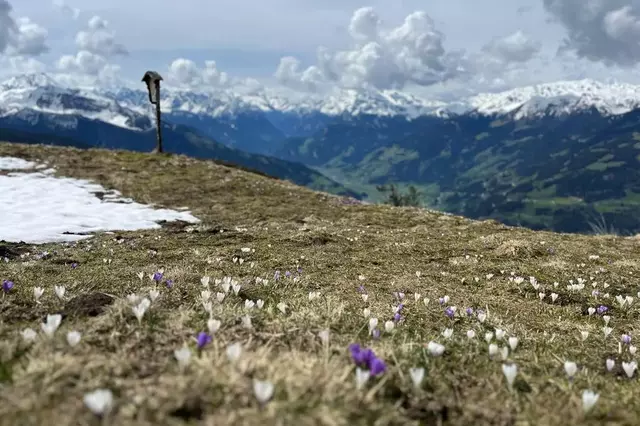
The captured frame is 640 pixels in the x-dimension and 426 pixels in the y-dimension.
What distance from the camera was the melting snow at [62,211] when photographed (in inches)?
668

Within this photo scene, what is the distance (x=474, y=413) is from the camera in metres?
3.94

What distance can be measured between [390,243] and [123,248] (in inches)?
330

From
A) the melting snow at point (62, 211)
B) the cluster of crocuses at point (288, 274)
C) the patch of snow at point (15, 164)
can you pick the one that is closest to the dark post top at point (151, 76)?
the patch of snow at point (15, 164)

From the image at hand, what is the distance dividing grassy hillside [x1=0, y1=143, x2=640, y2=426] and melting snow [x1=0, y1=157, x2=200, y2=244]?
93.5 inches

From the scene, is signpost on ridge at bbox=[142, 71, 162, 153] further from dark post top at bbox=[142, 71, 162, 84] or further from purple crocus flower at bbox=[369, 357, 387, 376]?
purple crocus flower at bbox=[369, 357, 387, 376]

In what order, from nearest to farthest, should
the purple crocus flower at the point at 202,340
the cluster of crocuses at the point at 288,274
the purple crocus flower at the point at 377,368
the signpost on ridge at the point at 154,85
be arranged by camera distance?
the purple crocus flower at the point at 377,368 < the purple crocus flower at the point at 202,340 < the cluster of crocuses at the point at 288,274 < the signpost on ridge at the point at 154,85

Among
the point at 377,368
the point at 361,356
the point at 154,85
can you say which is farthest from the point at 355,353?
the point at 154,85

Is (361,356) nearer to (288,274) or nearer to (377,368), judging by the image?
(377,368)

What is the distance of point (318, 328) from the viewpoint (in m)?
5.57

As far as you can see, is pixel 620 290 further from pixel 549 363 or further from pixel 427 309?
pixel 549 363

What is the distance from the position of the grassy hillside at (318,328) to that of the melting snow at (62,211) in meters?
2.37

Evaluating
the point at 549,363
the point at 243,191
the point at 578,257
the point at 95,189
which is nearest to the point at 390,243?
the point at 578,257

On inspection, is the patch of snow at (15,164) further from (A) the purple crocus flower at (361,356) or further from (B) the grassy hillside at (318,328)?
(A) the purple crocus flower at (361,356)

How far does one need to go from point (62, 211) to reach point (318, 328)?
19047 millimetres
